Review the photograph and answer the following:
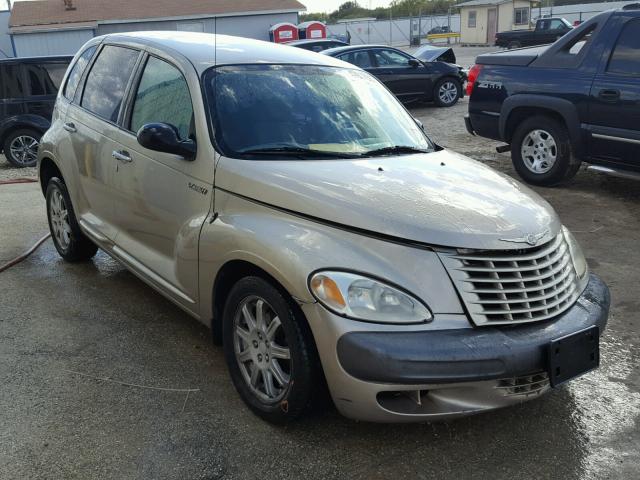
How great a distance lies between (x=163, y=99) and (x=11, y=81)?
7.98 meters

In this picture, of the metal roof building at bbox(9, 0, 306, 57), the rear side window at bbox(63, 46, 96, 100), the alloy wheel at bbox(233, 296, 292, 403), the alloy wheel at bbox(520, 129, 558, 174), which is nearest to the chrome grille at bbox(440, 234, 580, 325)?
the alloy wheel at bbox(233, 296, 292, 403)

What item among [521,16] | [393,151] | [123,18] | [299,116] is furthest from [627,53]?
[521,16]

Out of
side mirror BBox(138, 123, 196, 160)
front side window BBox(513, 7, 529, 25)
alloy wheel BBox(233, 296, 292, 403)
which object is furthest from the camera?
front side window BBox(513, 7, 529, 25)

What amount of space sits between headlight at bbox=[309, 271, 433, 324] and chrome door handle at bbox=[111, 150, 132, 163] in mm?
1970

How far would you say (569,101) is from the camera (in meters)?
7.16

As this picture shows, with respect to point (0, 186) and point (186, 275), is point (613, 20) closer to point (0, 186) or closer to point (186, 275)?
point (186, 275)

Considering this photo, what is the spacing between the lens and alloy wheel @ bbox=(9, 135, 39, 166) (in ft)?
36.1

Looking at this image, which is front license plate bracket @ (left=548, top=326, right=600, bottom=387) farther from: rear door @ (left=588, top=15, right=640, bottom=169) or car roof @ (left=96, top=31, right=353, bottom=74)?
rear door @ (left=588, top=15, right=640, bottom=169)

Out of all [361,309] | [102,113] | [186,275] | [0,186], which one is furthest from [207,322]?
[0,186]

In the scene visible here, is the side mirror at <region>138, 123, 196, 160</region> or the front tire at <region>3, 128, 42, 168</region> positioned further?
the front tire at <region>3, 128, 42, 168</region>

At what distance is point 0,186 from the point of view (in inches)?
357

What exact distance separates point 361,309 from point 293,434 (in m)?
0.80

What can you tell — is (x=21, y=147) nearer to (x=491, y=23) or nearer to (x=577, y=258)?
(x=577, y=258)

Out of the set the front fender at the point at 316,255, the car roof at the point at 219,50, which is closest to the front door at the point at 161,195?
the car roof at the point at 219,50
